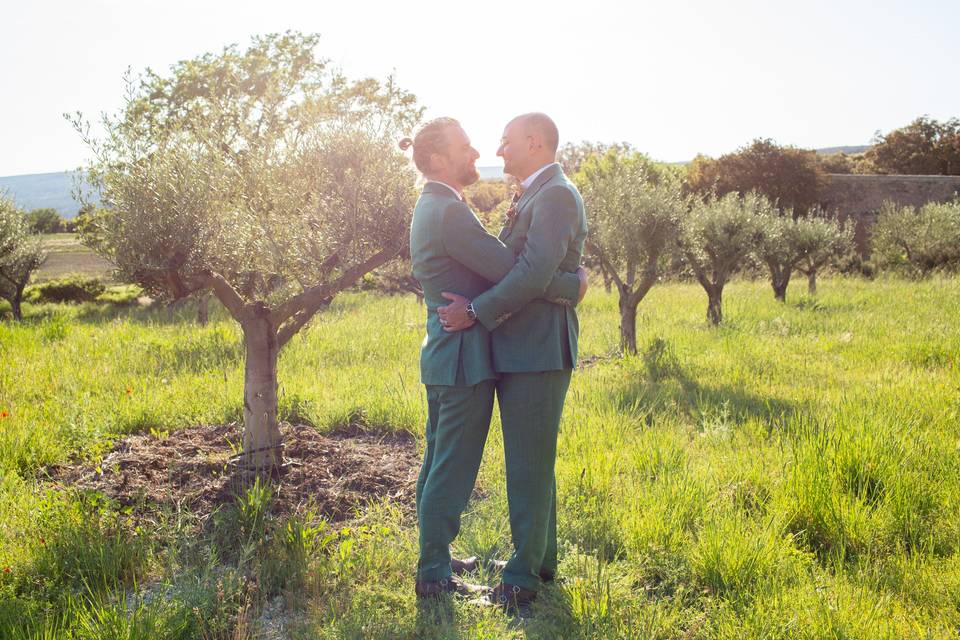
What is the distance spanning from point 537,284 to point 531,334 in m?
0.33

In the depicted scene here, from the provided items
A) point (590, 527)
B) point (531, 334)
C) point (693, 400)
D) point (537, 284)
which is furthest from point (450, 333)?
point (693, 400)

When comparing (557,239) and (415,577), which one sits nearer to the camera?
(557,239)

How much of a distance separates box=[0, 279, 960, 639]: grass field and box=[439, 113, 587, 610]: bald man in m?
0.50

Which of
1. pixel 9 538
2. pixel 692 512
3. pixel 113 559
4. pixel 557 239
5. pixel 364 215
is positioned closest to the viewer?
pixel 557 239

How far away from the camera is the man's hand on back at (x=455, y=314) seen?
3607 millimetres

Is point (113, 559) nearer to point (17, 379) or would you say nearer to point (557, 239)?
point (557, 239)

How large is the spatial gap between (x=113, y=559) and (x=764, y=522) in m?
4.49

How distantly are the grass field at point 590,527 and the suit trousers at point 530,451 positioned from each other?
0.38 m

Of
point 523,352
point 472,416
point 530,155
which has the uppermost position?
point 530,155

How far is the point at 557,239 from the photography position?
141 inches

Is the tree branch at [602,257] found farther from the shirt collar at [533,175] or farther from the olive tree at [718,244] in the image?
the shirt collar at [533,175]

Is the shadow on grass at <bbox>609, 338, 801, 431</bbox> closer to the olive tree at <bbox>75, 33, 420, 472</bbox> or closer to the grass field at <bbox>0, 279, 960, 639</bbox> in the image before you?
the grass field at <bbox>0, 279, 960, 639</bbox>

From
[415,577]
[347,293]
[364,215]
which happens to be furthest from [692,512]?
[347,293]

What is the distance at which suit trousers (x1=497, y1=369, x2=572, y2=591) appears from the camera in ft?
12.3
